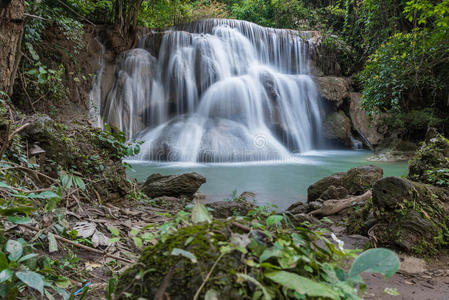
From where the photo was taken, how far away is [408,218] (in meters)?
2.80

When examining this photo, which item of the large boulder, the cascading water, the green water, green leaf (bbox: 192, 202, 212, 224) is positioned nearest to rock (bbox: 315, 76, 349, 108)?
the cascading water

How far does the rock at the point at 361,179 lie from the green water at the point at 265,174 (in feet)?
3.87

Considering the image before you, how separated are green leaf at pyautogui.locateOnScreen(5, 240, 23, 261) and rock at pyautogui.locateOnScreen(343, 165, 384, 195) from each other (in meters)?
5.03

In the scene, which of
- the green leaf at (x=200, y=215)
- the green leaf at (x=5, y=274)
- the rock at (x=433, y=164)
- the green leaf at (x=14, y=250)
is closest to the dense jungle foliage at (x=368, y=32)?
the green leaf at (x=14, y=250)

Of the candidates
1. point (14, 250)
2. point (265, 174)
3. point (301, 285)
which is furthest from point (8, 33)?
point (265, 174)

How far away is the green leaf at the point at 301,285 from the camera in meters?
0.74

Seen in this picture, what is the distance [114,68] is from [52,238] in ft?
39.8

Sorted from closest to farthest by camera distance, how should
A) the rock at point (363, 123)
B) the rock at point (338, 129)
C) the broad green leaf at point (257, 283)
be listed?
the broad green leaf at point (257, 283) → the rock at point (363, 123) → the rock at point (338, 129)

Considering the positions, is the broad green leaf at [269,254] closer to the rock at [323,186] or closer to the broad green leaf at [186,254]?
the broad green leaf at [186,254]

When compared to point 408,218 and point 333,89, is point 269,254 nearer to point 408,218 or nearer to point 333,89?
point 408,218

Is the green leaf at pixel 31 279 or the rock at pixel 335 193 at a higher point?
the green leaf at pixel 31 279

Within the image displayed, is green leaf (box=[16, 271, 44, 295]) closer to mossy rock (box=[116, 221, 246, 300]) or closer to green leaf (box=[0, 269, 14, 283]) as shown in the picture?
green leaf (box=[0, 269, 14, 283])

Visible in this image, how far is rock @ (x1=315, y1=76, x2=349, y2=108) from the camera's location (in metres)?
15.6

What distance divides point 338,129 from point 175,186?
12390mm
